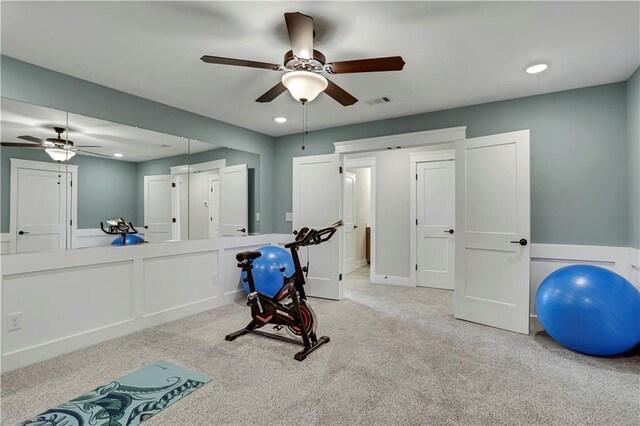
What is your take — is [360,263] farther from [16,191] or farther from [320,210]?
[16,191]

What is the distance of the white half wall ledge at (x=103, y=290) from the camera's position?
101 inches

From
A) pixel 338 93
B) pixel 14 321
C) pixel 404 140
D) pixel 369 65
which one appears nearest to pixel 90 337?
pixel 14 321

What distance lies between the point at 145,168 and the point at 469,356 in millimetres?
3796

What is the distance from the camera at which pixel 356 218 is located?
23.0 feet

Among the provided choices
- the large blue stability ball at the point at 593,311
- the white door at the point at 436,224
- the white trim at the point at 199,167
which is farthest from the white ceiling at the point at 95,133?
the large blue stability ball at the point at 593,311

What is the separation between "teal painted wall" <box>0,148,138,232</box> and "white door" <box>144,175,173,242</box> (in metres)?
0.13

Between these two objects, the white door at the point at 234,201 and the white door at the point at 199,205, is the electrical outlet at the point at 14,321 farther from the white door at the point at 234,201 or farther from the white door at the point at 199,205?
the white door at the point at 234,201

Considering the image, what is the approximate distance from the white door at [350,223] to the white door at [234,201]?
7.55ft

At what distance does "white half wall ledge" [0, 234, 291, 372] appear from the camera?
8.41 ft

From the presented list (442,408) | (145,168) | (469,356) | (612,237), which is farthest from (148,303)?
(612,237)

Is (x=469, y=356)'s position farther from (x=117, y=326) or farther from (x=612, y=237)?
(x=117, y=326)

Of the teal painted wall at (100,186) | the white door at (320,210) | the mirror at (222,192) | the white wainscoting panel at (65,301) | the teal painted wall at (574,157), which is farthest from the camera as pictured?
the white door at (320,210)

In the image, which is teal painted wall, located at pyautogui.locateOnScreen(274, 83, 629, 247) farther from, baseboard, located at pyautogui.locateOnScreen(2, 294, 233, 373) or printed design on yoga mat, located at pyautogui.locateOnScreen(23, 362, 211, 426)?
baseboard, located at pyautogui.locateOnScreen(2, 294, 233, 373)

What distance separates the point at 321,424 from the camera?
1849mm
